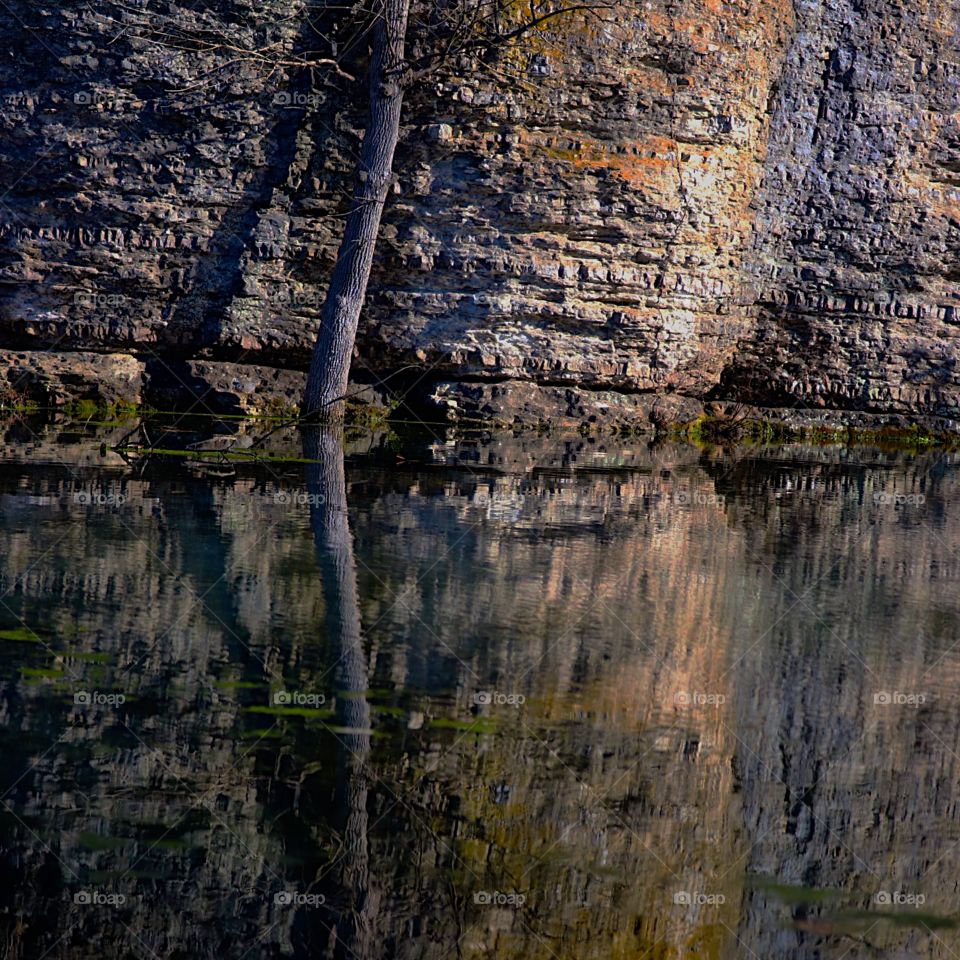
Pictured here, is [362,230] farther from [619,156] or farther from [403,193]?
[619,156]

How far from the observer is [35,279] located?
12703 millimetres

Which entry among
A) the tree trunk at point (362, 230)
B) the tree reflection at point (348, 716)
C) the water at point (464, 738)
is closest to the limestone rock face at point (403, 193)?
the tree trunk at point (362, 230)

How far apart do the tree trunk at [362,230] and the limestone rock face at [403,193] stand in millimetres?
487

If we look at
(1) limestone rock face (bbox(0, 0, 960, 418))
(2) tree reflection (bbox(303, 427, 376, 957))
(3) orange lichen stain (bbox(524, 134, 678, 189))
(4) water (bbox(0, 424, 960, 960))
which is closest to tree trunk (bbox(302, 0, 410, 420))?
(1) limestone rock face (bbox(0, 0, 960, 418))

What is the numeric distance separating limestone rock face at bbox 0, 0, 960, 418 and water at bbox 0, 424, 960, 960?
599 cm

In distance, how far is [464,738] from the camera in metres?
3.89

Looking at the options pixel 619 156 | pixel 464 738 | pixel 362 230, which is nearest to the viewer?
pixel 464 738

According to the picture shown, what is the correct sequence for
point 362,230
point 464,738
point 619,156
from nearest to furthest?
point 464,738, point 362,230, point 619,156

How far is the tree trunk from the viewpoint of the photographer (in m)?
12.3

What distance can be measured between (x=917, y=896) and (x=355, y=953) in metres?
1.49

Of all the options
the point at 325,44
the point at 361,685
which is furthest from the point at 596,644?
the point at 325,44

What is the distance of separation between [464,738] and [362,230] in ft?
30.7

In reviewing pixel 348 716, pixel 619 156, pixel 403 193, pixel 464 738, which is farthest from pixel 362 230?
pixel 464 738

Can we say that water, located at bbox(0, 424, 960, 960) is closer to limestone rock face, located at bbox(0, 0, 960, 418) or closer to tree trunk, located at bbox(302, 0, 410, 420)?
tree trunk, located at bbox(302, 0, 410, 420)
